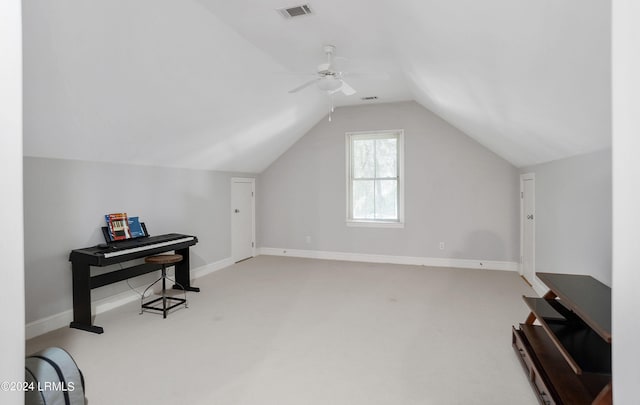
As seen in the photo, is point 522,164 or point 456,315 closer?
point 456,315

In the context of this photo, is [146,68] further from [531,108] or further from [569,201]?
[569,201]

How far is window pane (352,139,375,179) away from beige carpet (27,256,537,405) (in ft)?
7.69

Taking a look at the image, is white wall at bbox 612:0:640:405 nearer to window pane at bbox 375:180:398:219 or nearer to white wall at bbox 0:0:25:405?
white wall at bbox 0:0:25:405

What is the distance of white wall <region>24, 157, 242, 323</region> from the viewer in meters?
2.98

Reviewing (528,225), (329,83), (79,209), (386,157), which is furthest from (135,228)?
(528,225)

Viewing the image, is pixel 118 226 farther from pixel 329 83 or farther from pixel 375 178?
pixel 375 178

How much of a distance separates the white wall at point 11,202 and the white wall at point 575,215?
11.1 ft

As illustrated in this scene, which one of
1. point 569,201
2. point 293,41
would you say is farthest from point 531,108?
point 293,41

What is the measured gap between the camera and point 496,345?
9.12 ft

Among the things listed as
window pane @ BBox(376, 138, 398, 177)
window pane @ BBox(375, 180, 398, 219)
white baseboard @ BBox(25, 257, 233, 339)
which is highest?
window pane @ BBox(376, 138, 398, 177)

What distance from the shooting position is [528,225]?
4.64m

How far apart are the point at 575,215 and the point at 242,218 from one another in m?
4.93

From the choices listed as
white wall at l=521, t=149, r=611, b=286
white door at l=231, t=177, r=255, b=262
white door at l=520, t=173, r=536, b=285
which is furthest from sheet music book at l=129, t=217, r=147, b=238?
white door at l=520, t=173, r=536, b=285

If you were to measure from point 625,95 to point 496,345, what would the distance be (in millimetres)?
2509
